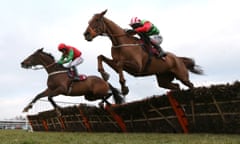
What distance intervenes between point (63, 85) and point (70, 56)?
2.87ft

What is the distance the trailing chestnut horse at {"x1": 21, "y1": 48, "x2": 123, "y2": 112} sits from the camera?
1171cm

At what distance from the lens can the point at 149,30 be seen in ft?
27.6

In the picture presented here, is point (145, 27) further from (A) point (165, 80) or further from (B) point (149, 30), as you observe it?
(A) point (165, 80)

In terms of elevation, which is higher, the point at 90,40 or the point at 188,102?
the point at 90,40

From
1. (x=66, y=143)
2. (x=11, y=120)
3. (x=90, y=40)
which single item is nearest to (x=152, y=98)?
(x=90, y=40)

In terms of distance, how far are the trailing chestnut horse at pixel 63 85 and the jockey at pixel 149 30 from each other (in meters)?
4.03

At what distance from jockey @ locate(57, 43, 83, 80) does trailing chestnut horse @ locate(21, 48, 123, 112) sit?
0.21m

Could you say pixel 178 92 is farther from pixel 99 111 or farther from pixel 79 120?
pixel 79 120

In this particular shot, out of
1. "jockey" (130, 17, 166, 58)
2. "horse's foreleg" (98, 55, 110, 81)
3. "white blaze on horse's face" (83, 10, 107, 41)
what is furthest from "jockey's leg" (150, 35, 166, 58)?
"horse's foreleg" (98, 55, 110, 81)

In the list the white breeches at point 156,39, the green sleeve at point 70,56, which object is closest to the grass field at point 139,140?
the white breeches at point 156,39

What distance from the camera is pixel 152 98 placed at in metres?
8.60

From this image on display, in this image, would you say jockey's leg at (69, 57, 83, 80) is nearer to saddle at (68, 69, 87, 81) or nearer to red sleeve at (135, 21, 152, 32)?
saddle at (68, 69, 87, 81)

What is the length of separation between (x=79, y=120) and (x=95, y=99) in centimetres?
88

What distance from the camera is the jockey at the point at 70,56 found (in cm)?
1188
